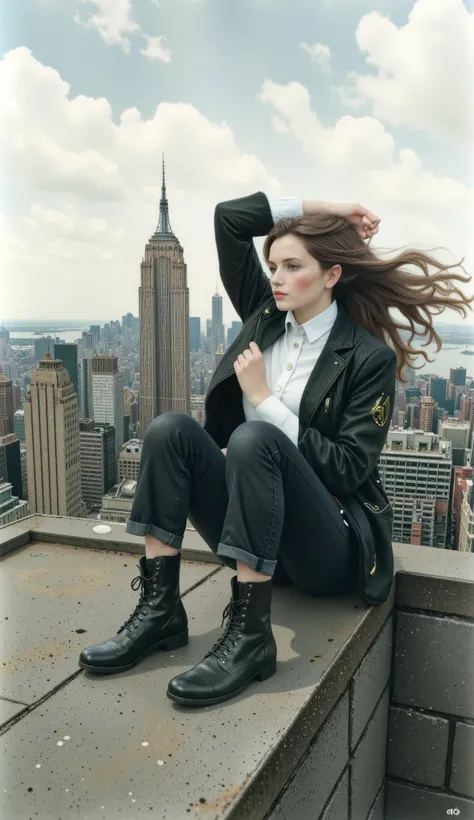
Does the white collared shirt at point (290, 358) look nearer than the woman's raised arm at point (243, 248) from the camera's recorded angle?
Yes

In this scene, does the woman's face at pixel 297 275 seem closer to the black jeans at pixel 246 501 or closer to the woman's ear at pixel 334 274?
the woman's ear at pixel 334 274


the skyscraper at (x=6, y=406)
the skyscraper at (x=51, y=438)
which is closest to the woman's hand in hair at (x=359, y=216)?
the skyscraper at (x=6, y=406)

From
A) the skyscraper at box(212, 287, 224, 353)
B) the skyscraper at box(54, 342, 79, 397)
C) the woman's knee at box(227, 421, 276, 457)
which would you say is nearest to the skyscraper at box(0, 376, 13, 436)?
the skyscraper at box(54, 342, 79, 397)

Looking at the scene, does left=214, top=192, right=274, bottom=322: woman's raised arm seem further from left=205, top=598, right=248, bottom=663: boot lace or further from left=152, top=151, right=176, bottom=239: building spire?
left=152, top=151, right=176, bottom=239: building spire

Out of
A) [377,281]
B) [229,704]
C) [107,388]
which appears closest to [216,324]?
[377,281]

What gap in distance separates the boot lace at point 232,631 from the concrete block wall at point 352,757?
0.85ft

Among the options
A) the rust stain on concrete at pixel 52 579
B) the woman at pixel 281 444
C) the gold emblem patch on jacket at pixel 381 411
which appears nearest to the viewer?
the woman at pixel 281 444

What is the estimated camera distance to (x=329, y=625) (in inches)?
67.8

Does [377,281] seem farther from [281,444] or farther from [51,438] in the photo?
[51,438]

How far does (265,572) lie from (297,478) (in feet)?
0.71

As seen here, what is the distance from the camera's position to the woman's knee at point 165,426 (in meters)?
1.56

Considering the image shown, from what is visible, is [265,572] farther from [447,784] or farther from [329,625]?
[447,784]

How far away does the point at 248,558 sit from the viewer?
1.43 metres

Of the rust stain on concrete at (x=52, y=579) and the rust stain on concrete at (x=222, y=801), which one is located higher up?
the rust stain on concrete at (x=222, y=801)
